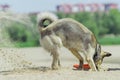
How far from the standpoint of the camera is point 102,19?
122 metres

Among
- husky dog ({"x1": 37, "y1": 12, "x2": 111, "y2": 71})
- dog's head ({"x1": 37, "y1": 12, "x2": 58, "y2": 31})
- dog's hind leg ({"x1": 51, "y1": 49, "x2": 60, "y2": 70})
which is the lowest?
dog's hind leg ({"x1": 51, "y1": 49, "x2": 60, "y2": 70})

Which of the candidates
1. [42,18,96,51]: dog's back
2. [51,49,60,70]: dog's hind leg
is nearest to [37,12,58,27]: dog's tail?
[42,18,96,51]: dog's back

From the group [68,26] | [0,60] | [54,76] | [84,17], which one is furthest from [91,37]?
[84,17]

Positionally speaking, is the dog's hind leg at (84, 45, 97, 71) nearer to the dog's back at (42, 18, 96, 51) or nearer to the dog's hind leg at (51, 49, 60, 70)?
the dog's back at (42, 18, 96, 51)

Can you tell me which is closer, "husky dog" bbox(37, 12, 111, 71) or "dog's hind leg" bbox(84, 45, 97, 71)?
"husky dog" bbox(37, 12, 111, 71)

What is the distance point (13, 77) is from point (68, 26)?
117 inches

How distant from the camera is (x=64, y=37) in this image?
16.9m

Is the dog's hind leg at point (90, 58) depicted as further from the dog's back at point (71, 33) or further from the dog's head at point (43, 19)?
the dog's head at point (43, 19)

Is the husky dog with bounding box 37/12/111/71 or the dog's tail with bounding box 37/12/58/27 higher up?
the dog's tail with bounding box 37/12/58/27

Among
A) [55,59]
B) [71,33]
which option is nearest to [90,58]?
[71,33]

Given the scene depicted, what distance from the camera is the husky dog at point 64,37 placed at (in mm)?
16812

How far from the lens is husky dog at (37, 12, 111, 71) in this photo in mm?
16812

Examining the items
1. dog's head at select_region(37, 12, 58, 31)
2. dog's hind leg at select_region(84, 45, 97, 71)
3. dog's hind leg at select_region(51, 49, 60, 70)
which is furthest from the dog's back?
dog's hind leg at select_region(51, 49, 60, 70)

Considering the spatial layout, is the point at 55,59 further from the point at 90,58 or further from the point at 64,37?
the point at 90,58
